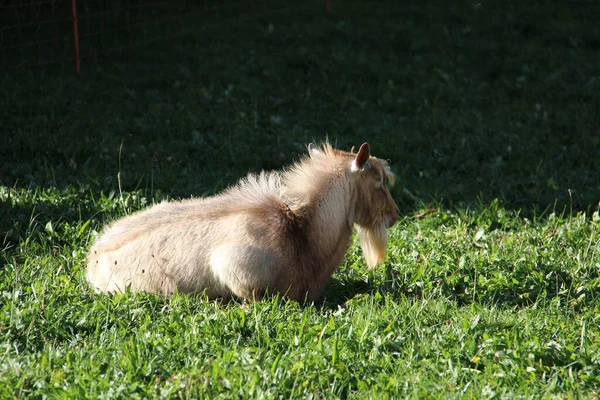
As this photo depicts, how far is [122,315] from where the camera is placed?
478 centimetres

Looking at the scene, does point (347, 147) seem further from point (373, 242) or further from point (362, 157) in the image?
point (362, 157)

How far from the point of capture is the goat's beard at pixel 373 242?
561cm

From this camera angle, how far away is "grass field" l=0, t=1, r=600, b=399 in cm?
425

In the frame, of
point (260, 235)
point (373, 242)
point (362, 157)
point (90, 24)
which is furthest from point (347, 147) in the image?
point (90, 24)

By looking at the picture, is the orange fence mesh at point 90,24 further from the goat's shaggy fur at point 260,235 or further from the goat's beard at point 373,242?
the goat's beard at point 373,242

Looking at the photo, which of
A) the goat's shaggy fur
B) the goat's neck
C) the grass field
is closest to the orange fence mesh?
the grass field

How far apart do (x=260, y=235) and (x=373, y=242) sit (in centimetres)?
94

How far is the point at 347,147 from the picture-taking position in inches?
339

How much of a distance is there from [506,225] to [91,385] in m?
4.08

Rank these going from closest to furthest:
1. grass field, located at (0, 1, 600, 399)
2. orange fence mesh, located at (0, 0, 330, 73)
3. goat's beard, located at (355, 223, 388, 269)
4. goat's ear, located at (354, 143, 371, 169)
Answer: grass field, located at (0, 1, 600, 399) → goat's ear, located at (354, 143, 371, 169) → goat's beard, located at (355, 223, 388, 269) → orange fence mesh, located at (0, 0, 330, 73)

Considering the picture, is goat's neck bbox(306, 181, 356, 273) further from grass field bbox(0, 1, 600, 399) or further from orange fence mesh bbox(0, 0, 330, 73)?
orange fence mesh bbox(0, 0, 330, 73)

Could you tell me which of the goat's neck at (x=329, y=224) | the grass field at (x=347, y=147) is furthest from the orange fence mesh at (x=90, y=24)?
the goat's neck at (x=329, y=224)

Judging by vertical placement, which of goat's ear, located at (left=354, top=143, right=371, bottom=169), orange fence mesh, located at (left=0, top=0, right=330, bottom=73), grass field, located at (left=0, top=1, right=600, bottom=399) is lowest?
grass field, located at (left=0, top=1, right=600, bottom=399)

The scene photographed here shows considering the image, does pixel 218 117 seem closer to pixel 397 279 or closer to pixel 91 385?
pixel 397 279
